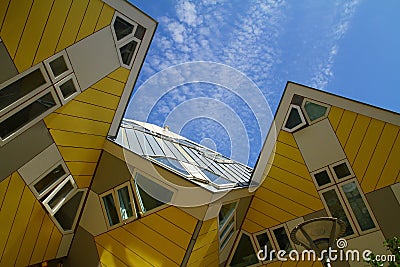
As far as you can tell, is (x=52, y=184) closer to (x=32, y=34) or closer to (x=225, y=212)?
(x=32, y=34)

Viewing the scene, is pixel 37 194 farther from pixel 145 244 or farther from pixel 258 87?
pixel 258 87

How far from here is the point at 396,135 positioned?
19.0 feet

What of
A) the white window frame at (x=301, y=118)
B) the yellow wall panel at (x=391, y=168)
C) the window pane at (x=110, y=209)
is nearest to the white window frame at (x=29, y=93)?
the window pane at (x=110, y=209)

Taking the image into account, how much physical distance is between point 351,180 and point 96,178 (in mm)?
5030

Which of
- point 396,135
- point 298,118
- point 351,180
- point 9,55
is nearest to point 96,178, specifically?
point 9,55

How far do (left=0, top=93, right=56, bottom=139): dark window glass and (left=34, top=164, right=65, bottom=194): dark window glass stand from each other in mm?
1078

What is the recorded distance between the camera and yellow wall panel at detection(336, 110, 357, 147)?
20.0 feet

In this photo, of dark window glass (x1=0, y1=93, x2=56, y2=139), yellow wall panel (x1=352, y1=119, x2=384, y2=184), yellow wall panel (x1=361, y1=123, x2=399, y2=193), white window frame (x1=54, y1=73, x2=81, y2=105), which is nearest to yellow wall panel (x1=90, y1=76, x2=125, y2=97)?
white window frame (x1=54, y1=73, x2=81, y2=105)

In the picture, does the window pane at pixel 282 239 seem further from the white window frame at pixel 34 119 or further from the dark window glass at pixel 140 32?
the white window frame at pixel 34 119

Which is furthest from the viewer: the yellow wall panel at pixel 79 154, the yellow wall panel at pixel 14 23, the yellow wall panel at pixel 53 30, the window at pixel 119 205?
the window at pixel 119 205

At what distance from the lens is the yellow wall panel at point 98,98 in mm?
4992

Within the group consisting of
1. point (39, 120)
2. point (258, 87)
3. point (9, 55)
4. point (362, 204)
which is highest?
point (9, 55)

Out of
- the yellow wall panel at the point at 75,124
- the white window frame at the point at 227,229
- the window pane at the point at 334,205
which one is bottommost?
the window pane at the point at 334,205

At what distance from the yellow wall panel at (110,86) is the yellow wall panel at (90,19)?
84cm
